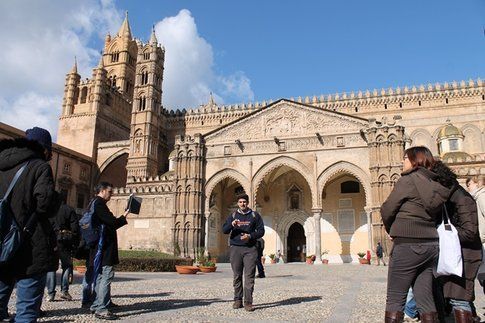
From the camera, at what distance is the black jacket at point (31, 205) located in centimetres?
350

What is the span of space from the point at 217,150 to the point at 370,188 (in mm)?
11574

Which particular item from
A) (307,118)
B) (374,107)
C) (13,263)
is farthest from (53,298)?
(374,107)

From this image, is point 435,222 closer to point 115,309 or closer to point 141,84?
point 115,309

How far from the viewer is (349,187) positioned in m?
31.4

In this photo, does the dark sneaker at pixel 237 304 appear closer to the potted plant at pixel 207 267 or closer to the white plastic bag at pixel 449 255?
the white plastic bag at pixel 449 255

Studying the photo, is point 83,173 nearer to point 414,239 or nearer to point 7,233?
point 7,233

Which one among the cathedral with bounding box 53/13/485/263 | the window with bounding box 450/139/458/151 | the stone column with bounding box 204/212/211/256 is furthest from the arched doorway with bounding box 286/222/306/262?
the window with bounding box 450/139/458/151

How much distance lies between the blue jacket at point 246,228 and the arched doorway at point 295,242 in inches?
1021

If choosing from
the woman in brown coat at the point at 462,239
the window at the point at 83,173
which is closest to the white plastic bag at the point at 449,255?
the woman in brown coat at the point at 462,239

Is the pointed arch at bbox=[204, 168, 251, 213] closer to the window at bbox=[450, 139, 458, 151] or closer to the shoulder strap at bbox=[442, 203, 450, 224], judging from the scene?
the window at bbox=[450, 139, 458, 151]

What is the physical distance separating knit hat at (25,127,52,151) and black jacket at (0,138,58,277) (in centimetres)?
17

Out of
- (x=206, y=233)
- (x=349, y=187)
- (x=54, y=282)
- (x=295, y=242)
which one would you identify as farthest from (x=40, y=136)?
(x=295, y=242)

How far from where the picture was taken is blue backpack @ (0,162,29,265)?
3328mm

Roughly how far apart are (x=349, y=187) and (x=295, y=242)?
20.1ft
